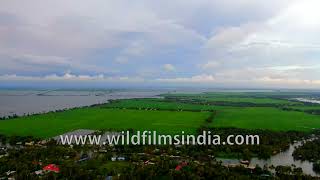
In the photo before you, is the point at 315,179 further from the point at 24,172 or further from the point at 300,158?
the point at 24,172

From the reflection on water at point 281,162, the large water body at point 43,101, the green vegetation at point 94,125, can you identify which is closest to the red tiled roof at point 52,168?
the reflection on water at point 281,162

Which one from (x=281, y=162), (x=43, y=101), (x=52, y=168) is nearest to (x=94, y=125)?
(x=52, y=168)

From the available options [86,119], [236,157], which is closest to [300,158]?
[236,157]

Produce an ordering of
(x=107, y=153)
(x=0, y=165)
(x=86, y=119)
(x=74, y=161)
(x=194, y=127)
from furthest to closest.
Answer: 1. (x=86, y=119)
2. (x=194, y=127)
3. (x=107, y=153)
4. (x=74, y=161)
5. (x=0, y=165)

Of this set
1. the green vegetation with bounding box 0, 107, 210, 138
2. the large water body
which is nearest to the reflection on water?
the green vegetation with bounding box 0, 107, 210, 138

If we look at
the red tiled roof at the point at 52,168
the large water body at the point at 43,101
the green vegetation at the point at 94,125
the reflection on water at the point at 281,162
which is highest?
the large water body at the point at 43,101

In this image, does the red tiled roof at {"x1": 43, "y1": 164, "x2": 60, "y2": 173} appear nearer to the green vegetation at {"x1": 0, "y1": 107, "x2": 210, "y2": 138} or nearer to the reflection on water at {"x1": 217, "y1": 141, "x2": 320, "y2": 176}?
the reflection on water at {"x1": 217, "y1": 141, "x2": 320, "y2": 176}

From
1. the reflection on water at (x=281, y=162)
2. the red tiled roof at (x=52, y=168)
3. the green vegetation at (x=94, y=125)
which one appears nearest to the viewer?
the red tiled roof at (x=52, y=168)

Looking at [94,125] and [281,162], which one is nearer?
[281,162]

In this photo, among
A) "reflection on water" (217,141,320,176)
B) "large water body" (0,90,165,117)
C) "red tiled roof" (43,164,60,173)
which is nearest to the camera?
"red tiled roof" (43,164,60,173)

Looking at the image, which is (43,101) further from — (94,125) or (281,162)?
(281,162)

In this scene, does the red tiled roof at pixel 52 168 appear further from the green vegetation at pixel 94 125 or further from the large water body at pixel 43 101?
the large water body at pixel 43 101
